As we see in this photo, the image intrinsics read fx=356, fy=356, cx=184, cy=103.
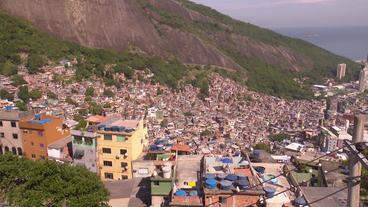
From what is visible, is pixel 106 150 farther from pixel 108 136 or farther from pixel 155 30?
pixel 155 30

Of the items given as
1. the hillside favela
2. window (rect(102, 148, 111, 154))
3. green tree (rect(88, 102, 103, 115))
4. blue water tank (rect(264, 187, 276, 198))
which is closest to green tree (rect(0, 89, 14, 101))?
the hillside favela

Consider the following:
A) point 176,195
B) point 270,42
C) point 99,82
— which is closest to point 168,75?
point 99,82

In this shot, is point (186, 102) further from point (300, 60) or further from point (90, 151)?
point (300, 60)

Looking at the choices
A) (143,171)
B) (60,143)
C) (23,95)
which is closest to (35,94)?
(23,95)

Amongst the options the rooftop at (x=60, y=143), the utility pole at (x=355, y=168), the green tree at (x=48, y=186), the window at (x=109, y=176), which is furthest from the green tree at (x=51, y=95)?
the utility pole at (x=355, y=168)

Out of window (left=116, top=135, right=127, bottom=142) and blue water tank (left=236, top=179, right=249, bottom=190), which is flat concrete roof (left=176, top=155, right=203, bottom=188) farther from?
window (left=116, top=135, right=127, bottom=142)
